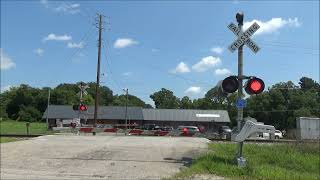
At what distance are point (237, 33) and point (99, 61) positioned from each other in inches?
1636

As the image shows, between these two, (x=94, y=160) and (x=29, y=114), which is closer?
(x=94, y=160)

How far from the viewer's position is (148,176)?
42.3 feet

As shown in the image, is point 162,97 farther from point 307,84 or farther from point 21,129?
point 21,129

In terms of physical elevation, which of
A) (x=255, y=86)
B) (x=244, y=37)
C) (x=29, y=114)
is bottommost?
(x=255, y=86)

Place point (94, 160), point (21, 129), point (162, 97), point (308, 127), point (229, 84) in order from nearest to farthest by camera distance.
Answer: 1. point (229, 84)
2. point (94, 160)
3. point (308, 127)
4. point (21, 129)
5. point (162, 97)

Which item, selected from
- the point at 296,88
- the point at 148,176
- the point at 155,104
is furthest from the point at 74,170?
the point at 155,104

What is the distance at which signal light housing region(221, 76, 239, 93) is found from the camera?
14.0 metres

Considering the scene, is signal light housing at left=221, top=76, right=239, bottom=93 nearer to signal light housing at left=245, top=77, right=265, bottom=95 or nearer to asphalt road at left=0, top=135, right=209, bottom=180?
signal light housing at left=245, top=77, right=265, bottom=95

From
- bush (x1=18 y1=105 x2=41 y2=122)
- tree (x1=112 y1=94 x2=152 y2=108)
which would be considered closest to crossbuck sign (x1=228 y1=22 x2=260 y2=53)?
bush (x1=18 y1=105 x2=41 y2=122)

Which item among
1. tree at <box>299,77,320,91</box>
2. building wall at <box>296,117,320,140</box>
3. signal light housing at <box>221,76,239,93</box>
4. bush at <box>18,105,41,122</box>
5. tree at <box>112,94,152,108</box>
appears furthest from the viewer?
tree at <box>112,94,152,108</box>

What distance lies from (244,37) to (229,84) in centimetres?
143

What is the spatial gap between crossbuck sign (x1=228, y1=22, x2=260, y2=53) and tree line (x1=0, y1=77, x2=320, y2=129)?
5826 cm

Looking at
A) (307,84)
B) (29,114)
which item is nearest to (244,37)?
(307,84)

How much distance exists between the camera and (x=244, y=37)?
14367mm
